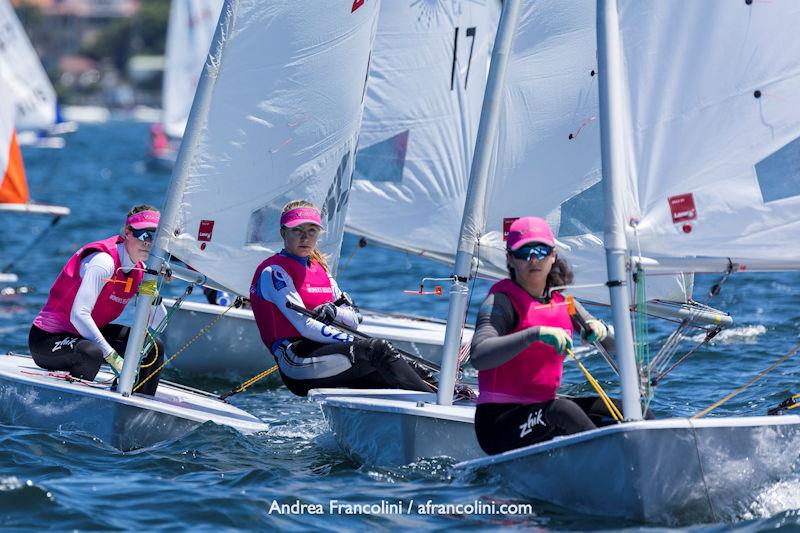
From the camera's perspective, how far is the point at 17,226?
18422 millimetres

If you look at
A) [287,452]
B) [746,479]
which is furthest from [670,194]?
[287,452]

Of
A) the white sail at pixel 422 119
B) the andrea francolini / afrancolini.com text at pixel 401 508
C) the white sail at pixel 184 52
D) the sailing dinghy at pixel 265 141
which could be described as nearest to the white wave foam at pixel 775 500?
the andrea francolini / afrancolini.com text at pixel 401 508

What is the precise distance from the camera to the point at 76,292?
21.4 ft

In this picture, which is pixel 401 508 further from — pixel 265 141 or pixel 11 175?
pixel 11 175

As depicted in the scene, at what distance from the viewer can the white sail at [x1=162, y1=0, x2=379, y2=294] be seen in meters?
6.34

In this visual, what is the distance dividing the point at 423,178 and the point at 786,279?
458 centimetres

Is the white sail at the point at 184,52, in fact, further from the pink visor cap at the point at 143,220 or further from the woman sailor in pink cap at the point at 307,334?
the woman sailor in pink cap at the point at 307,334

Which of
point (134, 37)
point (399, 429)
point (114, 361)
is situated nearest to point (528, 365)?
point (399, 429)

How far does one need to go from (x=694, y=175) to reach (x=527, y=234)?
698mm

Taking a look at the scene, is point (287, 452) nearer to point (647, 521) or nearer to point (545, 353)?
point (545, 353)

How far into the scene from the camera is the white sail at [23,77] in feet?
48.2

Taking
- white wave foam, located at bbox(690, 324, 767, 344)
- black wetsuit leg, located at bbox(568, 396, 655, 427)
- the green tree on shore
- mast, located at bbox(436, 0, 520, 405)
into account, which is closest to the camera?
black wetsuit leg, located at bbox(568, 396, 655, 427)

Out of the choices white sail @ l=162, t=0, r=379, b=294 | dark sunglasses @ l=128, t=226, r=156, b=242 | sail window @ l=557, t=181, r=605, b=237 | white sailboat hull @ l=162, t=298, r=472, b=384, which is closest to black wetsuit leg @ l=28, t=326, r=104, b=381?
dark sunglasses @ l=128, t=226, r=156, b=242

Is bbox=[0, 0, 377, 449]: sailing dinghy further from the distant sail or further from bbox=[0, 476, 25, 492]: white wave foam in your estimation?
the distant sail
